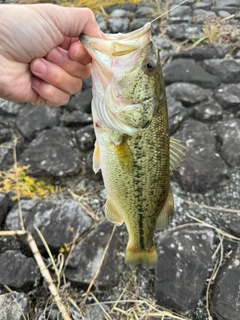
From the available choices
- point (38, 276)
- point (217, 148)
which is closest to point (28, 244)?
point (38, 276)

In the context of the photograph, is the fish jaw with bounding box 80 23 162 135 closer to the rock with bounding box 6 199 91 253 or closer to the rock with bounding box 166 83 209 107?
the rock with bounding box 6 199 91 253

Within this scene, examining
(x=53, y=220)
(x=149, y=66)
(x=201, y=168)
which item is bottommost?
(x=201, y=168)

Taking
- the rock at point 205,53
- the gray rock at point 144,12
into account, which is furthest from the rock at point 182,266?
the gray rock at point 144,12

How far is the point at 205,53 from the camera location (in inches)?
192

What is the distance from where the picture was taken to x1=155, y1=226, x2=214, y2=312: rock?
2.97 m

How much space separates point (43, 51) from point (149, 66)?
0.82 m

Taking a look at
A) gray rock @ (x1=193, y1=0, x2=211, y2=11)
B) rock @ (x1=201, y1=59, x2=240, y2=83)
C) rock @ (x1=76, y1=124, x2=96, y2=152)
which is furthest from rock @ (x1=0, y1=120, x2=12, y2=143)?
gray rock @ (x1=193, y1=0, x2=211, y2=11)

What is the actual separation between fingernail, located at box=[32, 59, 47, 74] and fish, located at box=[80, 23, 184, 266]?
0.42 meters

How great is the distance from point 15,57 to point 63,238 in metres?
1.61

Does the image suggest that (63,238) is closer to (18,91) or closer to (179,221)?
(179,221)

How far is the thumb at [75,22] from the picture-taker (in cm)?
229

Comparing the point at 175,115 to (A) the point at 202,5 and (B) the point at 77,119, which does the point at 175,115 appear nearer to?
(B) the point at 77,119

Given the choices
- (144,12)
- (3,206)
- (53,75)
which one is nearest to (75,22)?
(53,75)

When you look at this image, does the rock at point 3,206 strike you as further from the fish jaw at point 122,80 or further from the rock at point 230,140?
the rock at point 230,140
